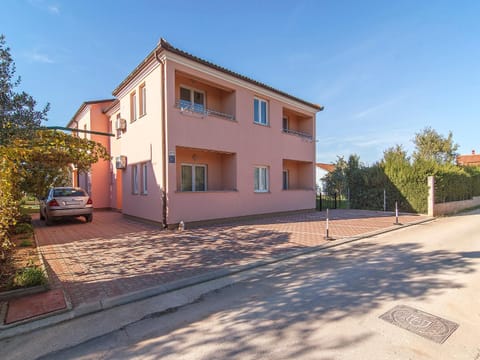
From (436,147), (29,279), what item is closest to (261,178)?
(29,279)

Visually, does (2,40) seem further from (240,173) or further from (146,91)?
(240,173)

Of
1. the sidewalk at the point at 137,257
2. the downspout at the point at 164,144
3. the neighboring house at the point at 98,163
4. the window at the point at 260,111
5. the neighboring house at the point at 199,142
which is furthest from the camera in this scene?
the neighboring house at the point at 98,163

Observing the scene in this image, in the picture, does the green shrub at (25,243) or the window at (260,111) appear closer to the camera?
the green shrub at (25,243)

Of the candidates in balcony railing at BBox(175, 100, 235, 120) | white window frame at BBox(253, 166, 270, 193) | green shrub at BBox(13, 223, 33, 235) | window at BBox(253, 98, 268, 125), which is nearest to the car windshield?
green shrub at BBox(13, 223, 33, 235)

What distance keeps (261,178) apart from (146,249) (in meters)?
8.00

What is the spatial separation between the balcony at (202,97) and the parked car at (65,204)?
612 cm

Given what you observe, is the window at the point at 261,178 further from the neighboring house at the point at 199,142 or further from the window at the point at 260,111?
the window at the point at 260,111

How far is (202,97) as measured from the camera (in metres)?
12.4

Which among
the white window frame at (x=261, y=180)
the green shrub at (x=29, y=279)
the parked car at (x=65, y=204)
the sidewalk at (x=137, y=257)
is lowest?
the sidewalk at (x=137, y=257)

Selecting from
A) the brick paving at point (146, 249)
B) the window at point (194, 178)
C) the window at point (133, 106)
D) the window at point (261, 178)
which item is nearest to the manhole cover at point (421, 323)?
the brick paving at point (146, 249)

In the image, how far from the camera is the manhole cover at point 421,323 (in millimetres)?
3010

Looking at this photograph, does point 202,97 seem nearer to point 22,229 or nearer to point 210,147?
point 210,147

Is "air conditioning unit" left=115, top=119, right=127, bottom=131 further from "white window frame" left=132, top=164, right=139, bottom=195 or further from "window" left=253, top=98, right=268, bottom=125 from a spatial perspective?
"window" left=253, top=98, right=268, bottom=125

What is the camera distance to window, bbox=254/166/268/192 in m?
13.5
